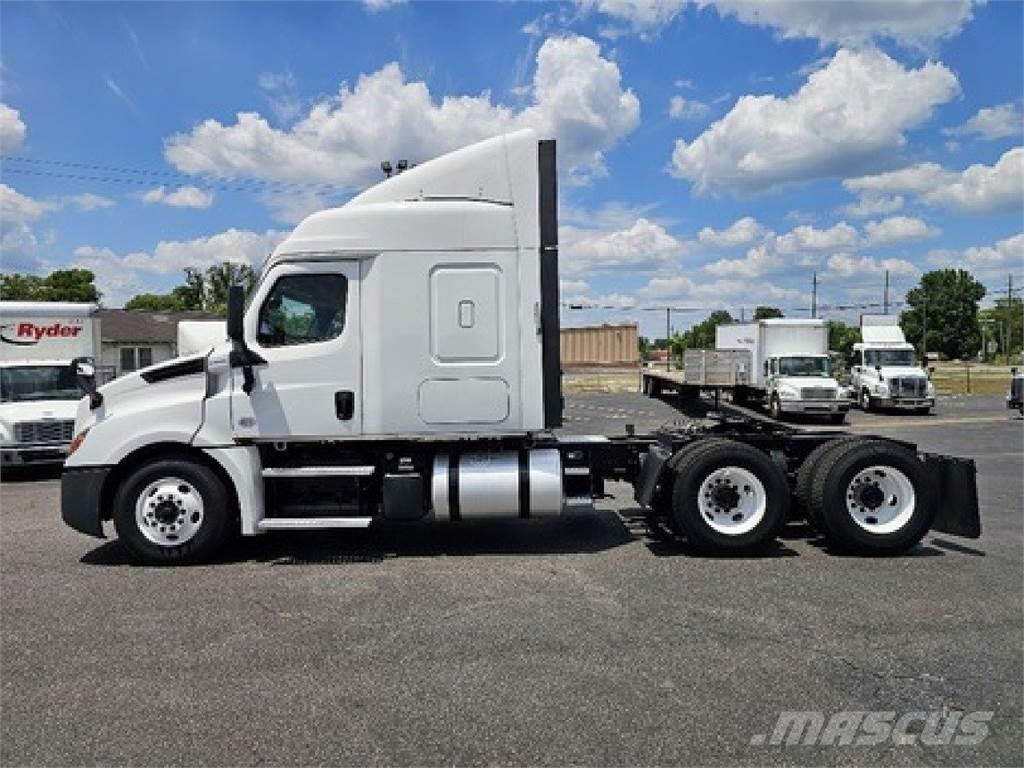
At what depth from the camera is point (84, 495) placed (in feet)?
23.9

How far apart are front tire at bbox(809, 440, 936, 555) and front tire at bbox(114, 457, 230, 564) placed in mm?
5501

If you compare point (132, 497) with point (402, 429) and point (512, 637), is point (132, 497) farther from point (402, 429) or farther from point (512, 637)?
point (512, 637)

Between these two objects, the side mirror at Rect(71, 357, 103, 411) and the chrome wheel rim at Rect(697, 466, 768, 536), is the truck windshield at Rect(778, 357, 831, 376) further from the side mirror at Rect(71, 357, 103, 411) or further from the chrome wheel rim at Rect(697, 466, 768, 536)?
the side mirror at Rect(71, 357, 103, 411)

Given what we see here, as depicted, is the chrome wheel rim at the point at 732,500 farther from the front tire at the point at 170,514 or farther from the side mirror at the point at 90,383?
the side mirror at the point at 90,383

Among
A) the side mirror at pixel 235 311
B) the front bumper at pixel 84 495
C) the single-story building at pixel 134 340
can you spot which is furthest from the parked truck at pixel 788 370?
the single-story building at pixel 134 340

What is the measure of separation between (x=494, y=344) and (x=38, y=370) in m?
12.2

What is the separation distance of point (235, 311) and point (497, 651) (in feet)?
13.0

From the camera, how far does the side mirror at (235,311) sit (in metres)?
7.07

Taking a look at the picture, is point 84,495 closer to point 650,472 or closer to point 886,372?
point 650,472

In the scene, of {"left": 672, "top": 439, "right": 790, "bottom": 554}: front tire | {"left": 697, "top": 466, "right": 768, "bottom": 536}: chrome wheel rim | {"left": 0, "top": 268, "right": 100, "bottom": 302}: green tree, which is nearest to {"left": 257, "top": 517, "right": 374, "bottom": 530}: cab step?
{"left": 672, "top": 439, "right": 790, "bottom": 554}: front tire

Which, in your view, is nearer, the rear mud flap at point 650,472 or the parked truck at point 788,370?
the rear mud flap at point 650,472

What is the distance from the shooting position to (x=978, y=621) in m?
5.38

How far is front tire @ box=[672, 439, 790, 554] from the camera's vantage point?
723 cm

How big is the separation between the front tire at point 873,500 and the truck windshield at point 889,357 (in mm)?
24875
